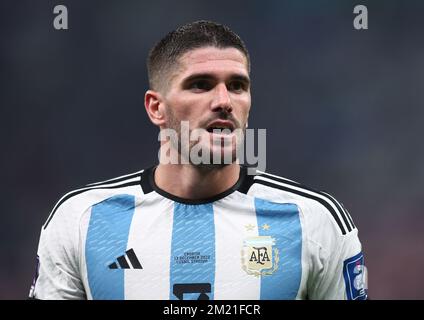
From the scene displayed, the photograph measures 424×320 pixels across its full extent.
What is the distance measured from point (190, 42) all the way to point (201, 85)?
0.27m

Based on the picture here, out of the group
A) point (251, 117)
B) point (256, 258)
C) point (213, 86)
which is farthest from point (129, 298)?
point (251, 117)

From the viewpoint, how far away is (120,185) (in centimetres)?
378

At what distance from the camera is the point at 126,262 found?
11.4 ft

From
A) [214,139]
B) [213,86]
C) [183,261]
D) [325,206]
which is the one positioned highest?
[213,86]

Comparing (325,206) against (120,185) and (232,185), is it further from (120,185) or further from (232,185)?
(120,185)

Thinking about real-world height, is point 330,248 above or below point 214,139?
below

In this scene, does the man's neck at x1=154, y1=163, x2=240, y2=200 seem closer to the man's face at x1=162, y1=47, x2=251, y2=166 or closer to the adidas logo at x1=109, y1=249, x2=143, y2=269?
the man's face at x1=162, y1=47, x2=251, y2=166

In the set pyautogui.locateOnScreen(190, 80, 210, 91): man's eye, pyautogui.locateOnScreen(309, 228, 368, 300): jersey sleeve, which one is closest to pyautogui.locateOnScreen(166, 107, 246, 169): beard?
pyautogui.locateOnScreen(190, 80, 210, 91): man's eye

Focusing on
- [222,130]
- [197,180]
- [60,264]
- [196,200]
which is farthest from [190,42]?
[60,264]

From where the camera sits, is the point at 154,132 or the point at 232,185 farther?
the point at 154,132
